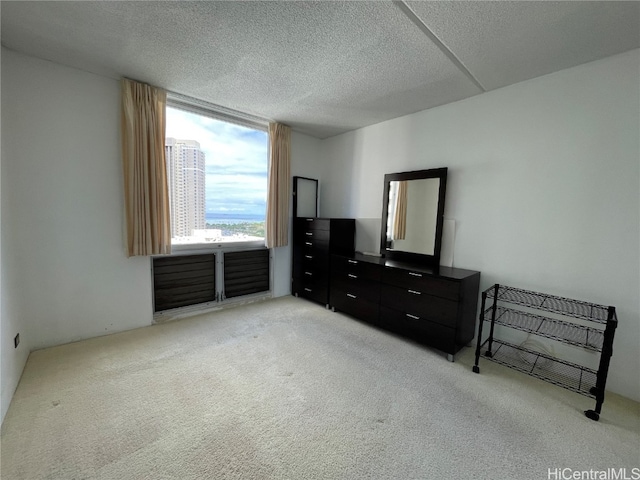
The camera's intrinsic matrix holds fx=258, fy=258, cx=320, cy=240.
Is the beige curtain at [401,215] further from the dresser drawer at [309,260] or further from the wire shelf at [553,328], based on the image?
the wire shelf at [553,328]

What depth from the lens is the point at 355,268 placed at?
3170 mm

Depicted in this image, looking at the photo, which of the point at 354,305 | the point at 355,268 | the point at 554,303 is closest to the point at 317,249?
the point at 355,268

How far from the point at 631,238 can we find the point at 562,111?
1.14 m

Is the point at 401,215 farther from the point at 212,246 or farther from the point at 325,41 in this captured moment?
the point at 212,246

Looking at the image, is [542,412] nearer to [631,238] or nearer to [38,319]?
[631,238]

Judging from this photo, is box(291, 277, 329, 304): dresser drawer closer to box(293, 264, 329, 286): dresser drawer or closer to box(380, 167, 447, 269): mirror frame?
box(293, 264, 329, 286): dresser drawer

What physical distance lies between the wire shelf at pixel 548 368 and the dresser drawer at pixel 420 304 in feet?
1.74

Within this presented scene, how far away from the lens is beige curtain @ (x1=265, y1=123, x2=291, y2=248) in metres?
3.66

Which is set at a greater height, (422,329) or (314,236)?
(314,236)

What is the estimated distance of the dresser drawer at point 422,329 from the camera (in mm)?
2371

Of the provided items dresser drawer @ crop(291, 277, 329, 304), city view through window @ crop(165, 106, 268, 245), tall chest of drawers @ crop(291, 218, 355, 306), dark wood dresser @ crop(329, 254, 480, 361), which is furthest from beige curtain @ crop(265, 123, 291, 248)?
dark wood dresser @ crop(329, 254, 480, 361)

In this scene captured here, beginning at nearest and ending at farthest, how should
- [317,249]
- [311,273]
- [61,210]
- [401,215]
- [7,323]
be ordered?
[7,323]
[61,210]
[401,215]
[317,249]
[311,273]

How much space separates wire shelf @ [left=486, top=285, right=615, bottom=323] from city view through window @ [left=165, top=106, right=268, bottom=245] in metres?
3.06

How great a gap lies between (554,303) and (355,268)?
6.10 ft
